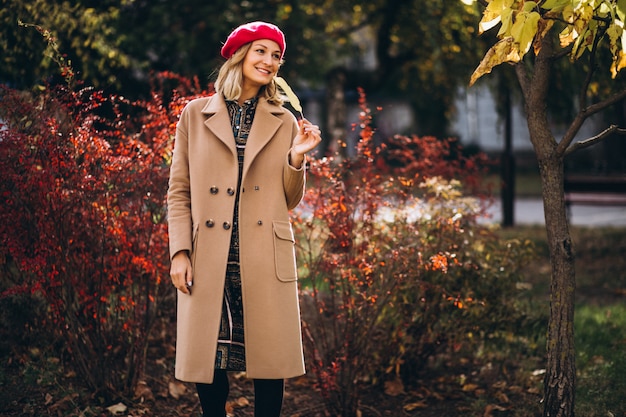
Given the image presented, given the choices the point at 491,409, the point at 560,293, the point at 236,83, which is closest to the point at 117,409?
the point at 236,83

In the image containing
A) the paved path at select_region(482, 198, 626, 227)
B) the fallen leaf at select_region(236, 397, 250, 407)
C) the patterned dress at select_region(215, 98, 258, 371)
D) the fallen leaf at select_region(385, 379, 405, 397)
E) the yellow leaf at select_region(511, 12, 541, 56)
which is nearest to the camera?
the yellow leaf at select_region(511, 12, 541, 56)

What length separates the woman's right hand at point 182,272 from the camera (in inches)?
127

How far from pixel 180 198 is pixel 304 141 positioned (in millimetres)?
580

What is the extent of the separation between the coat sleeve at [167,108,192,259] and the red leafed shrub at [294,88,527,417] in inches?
49.0

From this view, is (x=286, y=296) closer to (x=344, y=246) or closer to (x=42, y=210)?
(x=344, y=246)

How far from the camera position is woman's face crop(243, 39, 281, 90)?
339 centimetres

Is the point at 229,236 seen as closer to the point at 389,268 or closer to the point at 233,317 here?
the point at 233,317

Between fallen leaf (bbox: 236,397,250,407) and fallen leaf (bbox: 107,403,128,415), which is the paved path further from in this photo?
fallen leaf (bbox: 107,403,128,415)

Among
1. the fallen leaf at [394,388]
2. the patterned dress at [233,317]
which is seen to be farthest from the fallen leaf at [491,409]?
the patterned dress at [233,317]

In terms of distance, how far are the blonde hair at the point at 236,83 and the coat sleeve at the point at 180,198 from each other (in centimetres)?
20

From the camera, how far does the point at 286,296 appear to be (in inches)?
132

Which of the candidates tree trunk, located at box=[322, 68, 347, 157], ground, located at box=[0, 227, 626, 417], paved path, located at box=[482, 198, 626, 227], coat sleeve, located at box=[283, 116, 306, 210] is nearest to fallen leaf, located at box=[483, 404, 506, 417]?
ground, located at box=[0, 227, 626, 417]

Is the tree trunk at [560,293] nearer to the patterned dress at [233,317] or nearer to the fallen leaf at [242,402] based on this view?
the patterned dress at [233,317]

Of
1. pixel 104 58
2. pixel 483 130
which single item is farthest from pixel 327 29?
pixel 483 130
